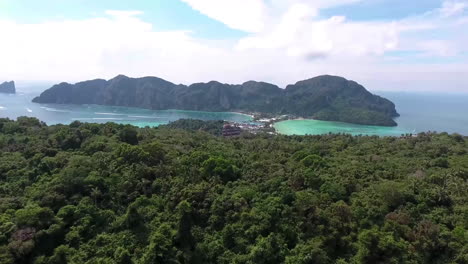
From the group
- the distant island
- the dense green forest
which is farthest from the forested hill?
the dense green forest

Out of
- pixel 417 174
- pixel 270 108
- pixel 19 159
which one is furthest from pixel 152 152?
pixel 270 108

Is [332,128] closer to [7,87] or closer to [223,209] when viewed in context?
[223,209]

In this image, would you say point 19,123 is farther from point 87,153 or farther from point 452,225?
point 452,225

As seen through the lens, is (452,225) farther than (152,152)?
No

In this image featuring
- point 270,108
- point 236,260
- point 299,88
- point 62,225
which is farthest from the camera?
point 299,88

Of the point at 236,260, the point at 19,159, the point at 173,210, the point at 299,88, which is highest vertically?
the point at 299,88

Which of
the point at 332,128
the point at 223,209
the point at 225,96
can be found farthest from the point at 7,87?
the point at 223,209

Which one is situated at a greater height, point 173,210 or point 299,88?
point 299,88
